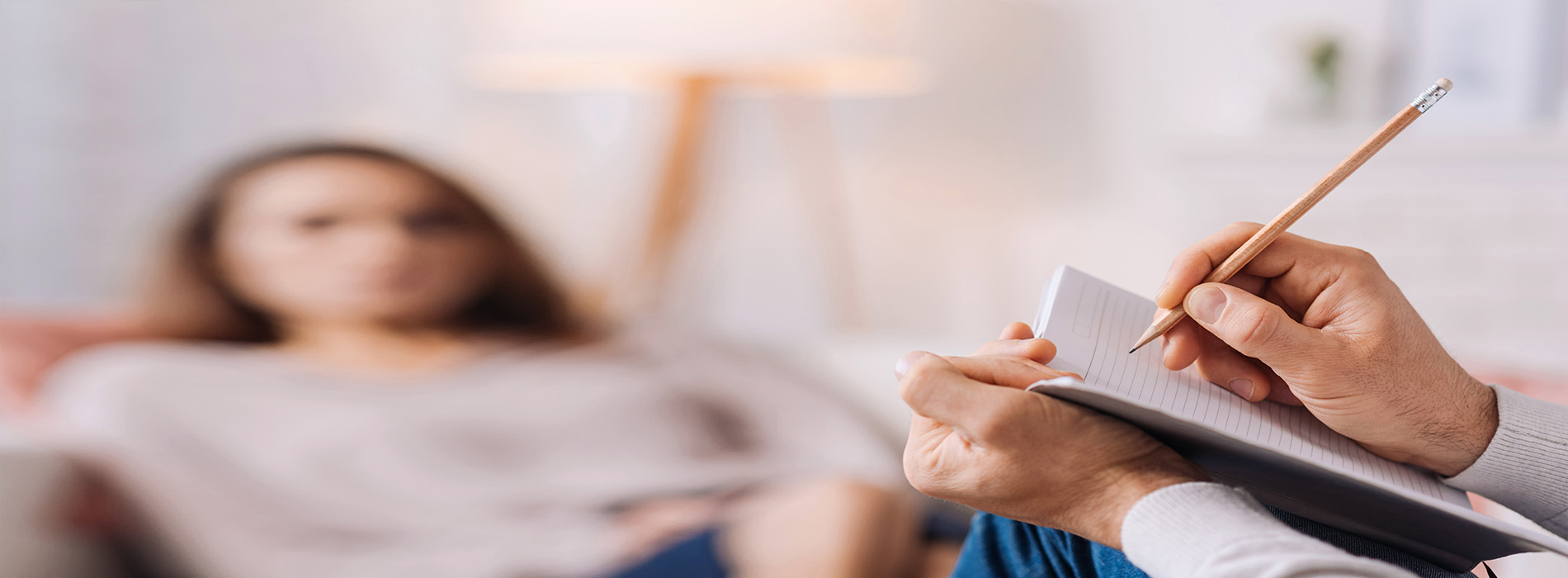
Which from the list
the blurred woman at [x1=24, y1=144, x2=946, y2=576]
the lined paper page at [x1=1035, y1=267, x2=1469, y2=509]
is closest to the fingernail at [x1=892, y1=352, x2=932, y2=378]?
the lined paper page at [x1=1035, y1=267, x2=1469, y2=509]

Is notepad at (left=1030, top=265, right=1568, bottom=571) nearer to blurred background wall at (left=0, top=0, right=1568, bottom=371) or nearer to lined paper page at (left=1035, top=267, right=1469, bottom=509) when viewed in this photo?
lined paper page at (left=1035, top=267, right=1469, bottom=509)

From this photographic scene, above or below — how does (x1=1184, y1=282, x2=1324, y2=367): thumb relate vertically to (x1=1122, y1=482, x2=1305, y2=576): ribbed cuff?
above

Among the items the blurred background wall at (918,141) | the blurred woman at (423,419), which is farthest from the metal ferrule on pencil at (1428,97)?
the blurred background wall at (918,141)

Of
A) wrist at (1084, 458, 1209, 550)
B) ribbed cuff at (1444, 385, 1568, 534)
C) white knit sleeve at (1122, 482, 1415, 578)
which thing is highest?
wrist at (1084, 458, 1209, 550)

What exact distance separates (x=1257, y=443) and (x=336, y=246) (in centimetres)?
110

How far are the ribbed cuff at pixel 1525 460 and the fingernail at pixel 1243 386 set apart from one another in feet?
0.37

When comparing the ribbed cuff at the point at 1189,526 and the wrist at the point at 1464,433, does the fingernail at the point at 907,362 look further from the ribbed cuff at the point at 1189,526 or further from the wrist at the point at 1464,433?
the wrist at the point at 1464,433

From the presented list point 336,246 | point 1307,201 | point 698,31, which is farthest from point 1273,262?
point 698,31

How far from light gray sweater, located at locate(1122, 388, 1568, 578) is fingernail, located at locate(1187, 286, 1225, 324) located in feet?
0.27

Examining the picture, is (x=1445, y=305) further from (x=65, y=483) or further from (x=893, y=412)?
(x=65, y=483)

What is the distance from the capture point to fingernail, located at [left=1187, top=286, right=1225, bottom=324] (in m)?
0.53

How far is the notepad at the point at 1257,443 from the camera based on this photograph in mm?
459

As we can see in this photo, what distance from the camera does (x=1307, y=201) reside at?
20.5 inches

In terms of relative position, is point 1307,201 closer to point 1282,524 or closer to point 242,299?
point 1282,524
